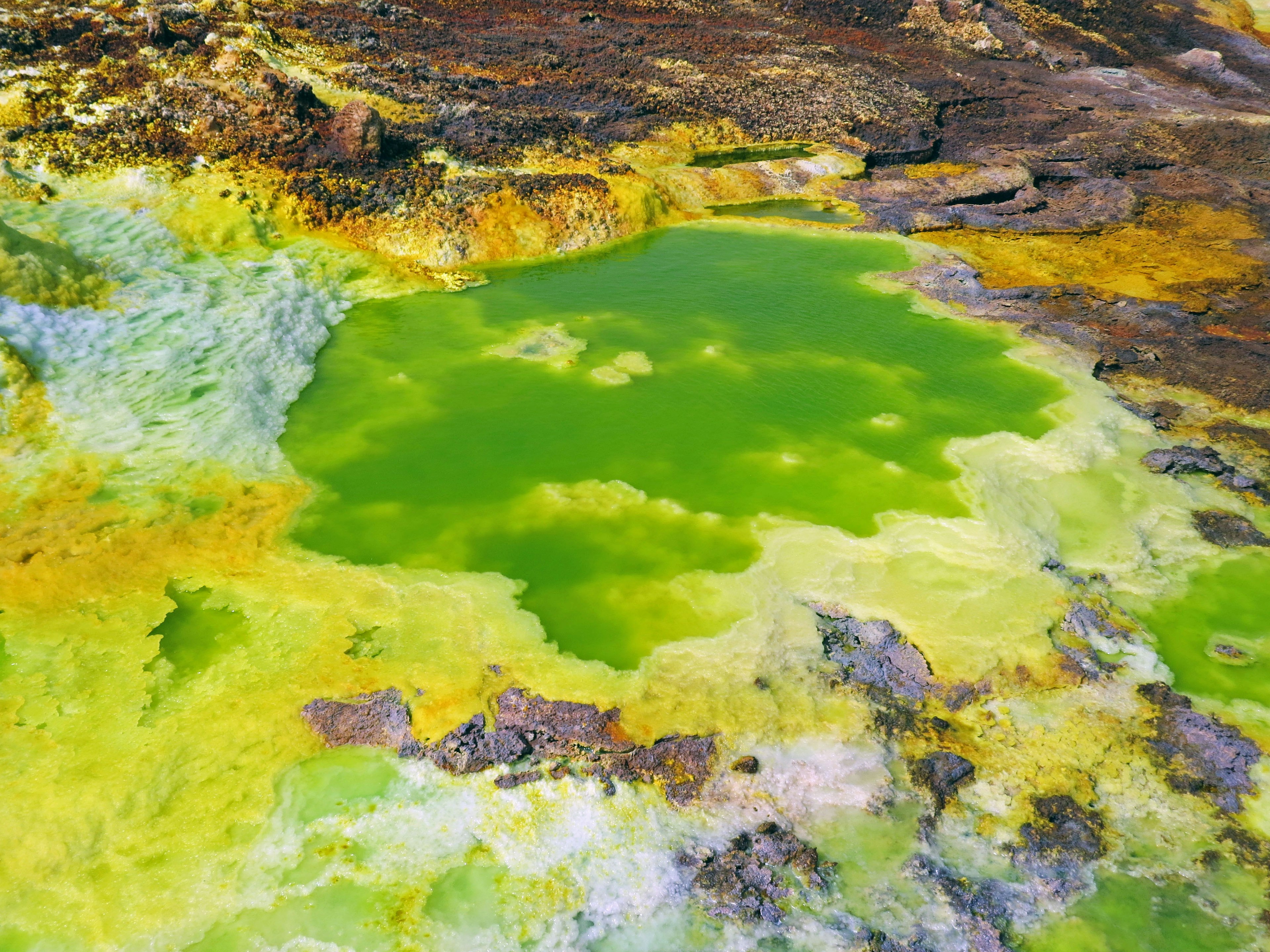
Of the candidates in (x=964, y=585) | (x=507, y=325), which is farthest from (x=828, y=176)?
(x=964, y=585)

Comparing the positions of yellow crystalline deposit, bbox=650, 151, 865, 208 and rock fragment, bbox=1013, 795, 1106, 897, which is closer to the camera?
rock fragment, bbox=1013, 795, 1106, 897

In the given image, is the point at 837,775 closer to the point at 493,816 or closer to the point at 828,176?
the point at 493,816

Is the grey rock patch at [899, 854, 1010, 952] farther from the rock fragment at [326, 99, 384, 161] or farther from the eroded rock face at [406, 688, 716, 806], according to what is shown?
the rock fragment at [326, 99, 384, 161]

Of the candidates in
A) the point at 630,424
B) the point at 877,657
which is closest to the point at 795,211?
the point at 630,424

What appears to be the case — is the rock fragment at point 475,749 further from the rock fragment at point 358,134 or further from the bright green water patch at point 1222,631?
the rock fragment at point 358,134

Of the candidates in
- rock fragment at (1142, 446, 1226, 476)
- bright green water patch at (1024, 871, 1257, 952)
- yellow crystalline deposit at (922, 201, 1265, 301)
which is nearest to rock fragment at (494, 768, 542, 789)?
bright green water patch at (1024, 871, 1257, 952)
